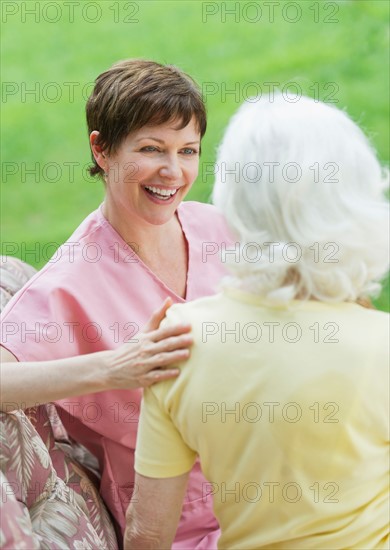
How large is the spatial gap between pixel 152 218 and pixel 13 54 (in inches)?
153

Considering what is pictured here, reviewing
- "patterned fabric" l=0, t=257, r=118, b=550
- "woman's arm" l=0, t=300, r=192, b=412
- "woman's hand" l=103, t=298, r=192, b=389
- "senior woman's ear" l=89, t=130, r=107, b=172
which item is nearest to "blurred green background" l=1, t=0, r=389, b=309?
"senior woman's ear" l=89, t=130, r=107, b=172

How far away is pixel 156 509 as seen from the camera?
1.72 m

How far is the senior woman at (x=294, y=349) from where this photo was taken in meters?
1.56

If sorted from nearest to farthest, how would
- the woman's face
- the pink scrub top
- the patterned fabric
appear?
the patterned fabric
the pink scrub top
the woman's face

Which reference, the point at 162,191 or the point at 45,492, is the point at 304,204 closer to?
the point at 162,191

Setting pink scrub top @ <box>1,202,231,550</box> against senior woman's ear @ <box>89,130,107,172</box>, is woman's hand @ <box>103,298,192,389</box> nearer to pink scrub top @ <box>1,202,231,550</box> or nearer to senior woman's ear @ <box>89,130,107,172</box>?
pink scrub top @ <box>1,202,231,550</box>

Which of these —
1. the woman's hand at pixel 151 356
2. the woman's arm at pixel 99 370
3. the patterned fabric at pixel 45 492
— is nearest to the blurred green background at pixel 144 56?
the patterned fabric at pixel 45 492

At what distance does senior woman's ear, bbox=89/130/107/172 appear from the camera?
7.54 feet

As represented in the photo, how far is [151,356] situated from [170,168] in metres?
0.65

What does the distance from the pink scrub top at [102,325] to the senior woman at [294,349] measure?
499 mm

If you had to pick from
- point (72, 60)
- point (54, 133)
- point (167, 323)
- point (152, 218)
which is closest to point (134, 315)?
point (152, 218)

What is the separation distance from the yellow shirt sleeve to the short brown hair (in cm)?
73

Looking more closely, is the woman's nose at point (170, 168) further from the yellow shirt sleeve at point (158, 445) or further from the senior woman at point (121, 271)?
the yellow shirt sleeve at point (158, 445)

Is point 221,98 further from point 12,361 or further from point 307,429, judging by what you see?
point 307,429
